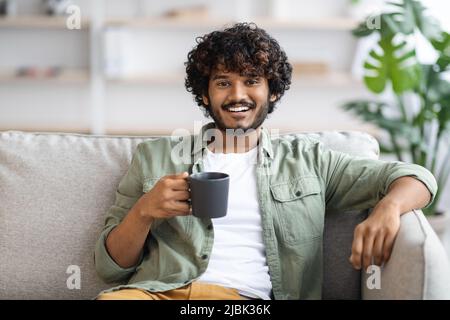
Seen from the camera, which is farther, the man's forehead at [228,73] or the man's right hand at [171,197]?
the man's forehead at [228,73]

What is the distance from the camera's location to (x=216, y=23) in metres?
3.82

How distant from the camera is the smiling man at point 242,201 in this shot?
54.7 inches

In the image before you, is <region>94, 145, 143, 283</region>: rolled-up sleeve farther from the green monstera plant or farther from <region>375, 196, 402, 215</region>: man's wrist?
the green monstera plant

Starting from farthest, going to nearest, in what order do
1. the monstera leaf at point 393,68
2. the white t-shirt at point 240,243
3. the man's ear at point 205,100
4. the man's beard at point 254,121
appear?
1. the monstera leaf at point 393,68
2. the man's ear at point 205,100
3. the man's beard at point 254,121
4. the white t-shirt at point 240,243

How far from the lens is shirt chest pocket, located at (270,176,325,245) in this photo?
1.49m

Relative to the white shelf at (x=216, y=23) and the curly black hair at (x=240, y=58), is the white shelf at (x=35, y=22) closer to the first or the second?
the white shelf at (x=216, y=23)

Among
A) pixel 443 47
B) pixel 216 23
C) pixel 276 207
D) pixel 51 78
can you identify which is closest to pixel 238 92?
pixel 276 207

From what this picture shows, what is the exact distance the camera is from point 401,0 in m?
2.57

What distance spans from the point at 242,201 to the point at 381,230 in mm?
364

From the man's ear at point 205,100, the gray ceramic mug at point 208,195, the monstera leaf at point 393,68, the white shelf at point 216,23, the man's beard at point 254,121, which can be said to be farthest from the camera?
the white shelf at point 216,23

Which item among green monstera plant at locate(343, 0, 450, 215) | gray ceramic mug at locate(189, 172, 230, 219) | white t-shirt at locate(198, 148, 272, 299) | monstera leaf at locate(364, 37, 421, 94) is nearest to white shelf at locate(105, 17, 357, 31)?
green monstera plant at locate(343, 0, 450, 215)

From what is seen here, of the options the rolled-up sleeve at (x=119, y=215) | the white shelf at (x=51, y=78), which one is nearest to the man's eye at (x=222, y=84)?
the rolled-up sleeve at (x=119, y=215)

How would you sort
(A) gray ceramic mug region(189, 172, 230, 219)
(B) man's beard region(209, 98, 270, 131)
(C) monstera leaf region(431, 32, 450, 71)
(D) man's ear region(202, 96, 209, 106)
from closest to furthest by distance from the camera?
(A) gray ceramic mug region(189, 172, 230, 219)
(B) man's beard region(209, 98, 270, 131)
(D) man's ear region(202, 96, 209, 106)
(C) monstera leaf region(431, 32, 450, 71)
